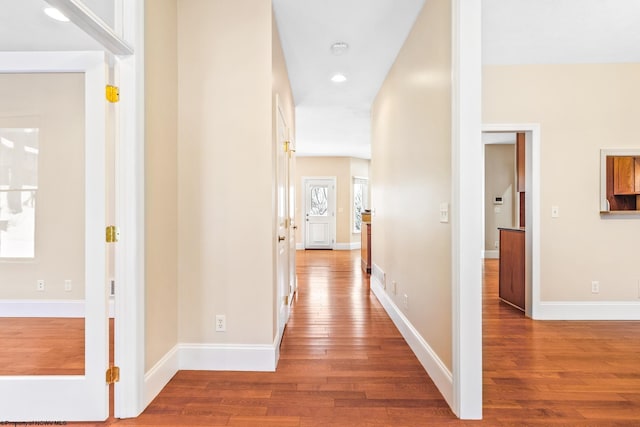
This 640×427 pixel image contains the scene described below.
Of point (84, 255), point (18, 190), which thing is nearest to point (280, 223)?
point (84, 255)

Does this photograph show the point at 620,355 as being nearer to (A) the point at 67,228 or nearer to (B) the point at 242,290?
(B) the point at 242,290

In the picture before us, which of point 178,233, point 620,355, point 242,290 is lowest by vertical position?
point 620,355

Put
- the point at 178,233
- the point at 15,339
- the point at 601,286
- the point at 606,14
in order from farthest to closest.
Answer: the point at 601,286 < the point at 606,14 < the point at 178,233 < the point at 15,339

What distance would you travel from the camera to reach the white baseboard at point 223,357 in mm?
2416

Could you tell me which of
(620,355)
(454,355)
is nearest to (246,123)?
(454,355)

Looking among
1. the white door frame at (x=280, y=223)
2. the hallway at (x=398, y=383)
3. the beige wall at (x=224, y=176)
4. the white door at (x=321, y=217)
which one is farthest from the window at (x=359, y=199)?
the beige wall at (x=224, y=176)

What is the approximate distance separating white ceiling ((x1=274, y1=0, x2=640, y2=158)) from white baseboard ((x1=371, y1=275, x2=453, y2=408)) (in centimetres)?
260

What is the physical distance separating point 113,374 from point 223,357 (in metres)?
A: 0.73

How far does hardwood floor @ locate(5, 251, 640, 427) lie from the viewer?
6.15 feet

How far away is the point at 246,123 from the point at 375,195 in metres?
2.84

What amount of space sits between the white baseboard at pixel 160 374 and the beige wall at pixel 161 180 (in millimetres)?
42

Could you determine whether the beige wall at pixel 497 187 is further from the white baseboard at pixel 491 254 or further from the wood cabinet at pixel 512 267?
the wood cabinet at pixel 512 267

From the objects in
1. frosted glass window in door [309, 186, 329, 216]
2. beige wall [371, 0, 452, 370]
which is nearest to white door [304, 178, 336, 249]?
frosted glass window in door [309, 186, 329, 216]

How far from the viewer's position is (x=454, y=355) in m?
1.93
